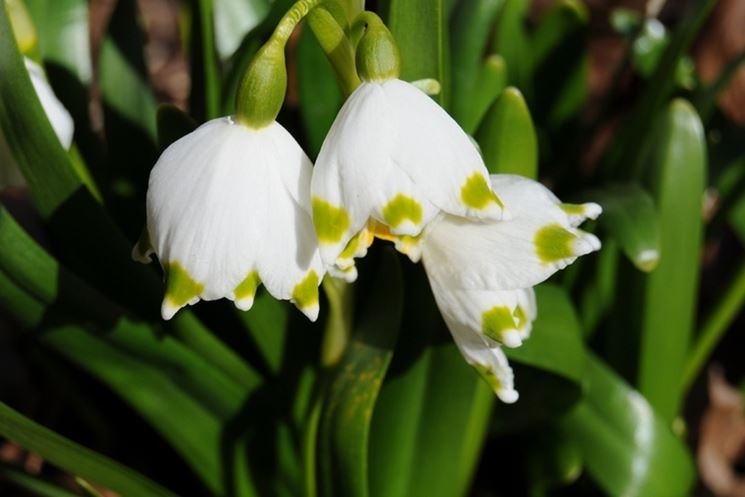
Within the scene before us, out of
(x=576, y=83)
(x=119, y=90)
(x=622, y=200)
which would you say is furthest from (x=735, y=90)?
(x=119, y=90)

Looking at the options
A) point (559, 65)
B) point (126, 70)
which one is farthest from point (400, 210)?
point (559, 65)

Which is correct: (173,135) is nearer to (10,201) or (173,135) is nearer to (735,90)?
(10,201)

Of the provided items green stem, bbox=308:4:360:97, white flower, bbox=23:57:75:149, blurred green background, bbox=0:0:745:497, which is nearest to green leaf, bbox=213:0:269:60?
blurred green background, bbox=0:0:745:497

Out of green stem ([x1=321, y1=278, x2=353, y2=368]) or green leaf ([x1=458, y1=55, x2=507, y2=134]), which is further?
green leaf ([x1=458, y1=55, x2=507, y2=134])

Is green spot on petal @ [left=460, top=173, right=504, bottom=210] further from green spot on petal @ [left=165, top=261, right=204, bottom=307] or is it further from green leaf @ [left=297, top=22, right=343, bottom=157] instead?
green leaf @ [left=297, top=22, right=343, bottom=157]

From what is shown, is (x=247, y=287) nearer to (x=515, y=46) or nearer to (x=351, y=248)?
(x=351, y=248)

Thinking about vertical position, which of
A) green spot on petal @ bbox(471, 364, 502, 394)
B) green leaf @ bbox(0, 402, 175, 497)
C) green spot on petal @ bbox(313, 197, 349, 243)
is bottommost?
green leaf @ bbox(0, 402, 175, 497)
